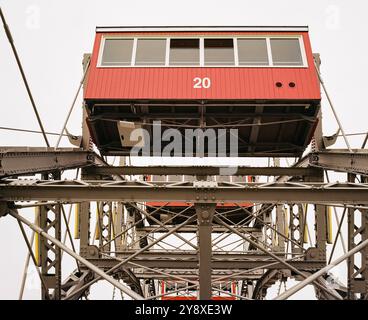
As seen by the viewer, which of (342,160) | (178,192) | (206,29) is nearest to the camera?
(178,192)

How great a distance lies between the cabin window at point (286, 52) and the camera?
44.0 feet

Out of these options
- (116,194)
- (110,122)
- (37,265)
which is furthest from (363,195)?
(110,122)

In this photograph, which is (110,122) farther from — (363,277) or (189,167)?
(363,277)

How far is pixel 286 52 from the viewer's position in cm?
1355

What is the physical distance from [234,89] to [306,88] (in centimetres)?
204

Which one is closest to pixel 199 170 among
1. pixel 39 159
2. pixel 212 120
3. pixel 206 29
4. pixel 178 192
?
pixel 212 120

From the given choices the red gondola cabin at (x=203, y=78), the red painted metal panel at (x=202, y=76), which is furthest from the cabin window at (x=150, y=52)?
the red painted metal panel at (x=202, y=76)

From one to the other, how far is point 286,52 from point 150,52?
4.04 m

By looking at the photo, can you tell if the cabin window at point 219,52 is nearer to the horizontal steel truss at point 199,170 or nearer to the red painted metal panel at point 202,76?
the red painted metal panel at point 202,76

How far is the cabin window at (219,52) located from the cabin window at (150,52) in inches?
51.2

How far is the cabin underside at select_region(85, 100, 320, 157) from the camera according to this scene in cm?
1327

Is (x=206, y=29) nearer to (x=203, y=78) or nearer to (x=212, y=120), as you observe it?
(x=203, y=78)

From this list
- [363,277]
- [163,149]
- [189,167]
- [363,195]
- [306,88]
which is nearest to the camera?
[363,195]

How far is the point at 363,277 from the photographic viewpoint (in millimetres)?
10750
